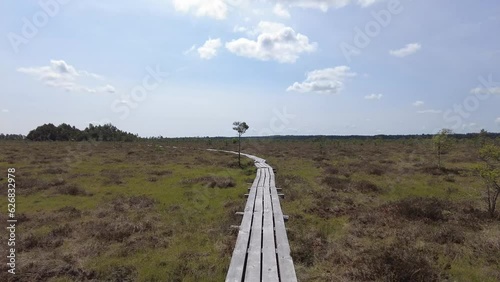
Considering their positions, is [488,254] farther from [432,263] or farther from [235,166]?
[235,166]

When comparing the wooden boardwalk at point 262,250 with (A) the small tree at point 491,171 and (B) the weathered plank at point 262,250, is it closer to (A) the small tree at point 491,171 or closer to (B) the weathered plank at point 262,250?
(B) the weathered plank at point 262,250

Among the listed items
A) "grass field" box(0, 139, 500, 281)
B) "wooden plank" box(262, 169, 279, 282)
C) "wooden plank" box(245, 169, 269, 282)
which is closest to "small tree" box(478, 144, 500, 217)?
"grass field" box(0, 139, 500, 281)

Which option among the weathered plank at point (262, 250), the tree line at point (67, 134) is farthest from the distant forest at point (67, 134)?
the weathered plank at point (262, 250)

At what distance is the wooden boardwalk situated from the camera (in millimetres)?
7344

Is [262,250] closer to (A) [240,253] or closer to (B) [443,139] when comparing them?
(A) [240,253]

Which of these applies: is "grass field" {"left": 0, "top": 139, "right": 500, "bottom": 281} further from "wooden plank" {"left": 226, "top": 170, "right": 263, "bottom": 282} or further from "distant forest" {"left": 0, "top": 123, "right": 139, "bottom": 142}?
"distant forest" {"left": 0, "top": 123, "right": 139, "bottom": 142}

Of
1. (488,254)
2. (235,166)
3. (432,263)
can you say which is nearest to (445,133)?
(235,166)

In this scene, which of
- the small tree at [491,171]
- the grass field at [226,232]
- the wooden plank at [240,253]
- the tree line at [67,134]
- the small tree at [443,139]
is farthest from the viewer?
the tree line at [67,134]

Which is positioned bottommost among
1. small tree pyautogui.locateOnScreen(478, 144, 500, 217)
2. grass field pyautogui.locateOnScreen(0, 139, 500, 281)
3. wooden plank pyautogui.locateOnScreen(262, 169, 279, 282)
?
grass field pyautogui.locateOnScreen(0, 139, 500, 281)

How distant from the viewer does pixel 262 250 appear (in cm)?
884

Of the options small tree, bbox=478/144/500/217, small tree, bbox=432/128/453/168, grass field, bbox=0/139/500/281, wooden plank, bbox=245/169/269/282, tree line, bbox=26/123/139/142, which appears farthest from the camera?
tree line, bbox=26/123/139/142

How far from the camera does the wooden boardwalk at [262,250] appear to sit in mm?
7344

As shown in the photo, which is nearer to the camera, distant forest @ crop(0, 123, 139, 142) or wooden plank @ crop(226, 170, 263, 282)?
wooden plank @ crop(226, 170, 263, 282)

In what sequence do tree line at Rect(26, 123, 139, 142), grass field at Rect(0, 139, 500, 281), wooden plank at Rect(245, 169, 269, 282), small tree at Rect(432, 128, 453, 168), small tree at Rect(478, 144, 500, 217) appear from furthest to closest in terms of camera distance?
tree line at Rect(26, 123, 139, 142) → small tree at Rect(432, 128, 453, 168) → small tree at Rect(478, 144, 500, 217) → grass field at Rect(0, 139, 500, 281) → wooden plank at Rect(245, 169, 269, 282)
